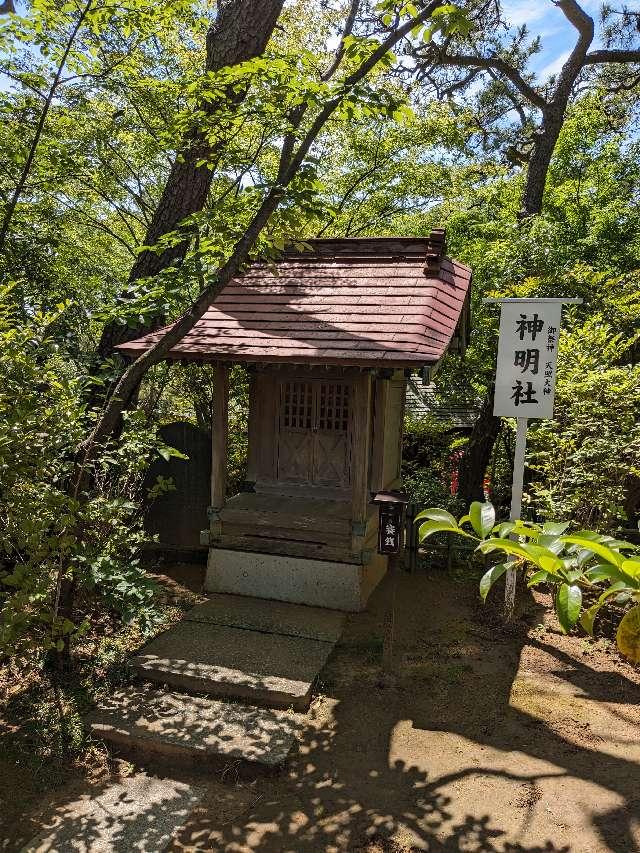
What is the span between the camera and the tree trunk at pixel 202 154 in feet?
25.7

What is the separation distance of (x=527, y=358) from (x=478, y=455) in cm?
441

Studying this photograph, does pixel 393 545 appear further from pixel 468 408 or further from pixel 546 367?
pixel 468 408

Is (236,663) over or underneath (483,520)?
underneath

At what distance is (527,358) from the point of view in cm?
755

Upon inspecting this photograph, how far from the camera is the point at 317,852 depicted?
4.20 m

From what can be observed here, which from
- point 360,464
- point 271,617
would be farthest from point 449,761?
point 360,464

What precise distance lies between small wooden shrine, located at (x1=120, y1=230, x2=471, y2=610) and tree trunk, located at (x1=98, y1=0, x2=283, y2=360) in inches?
34.9

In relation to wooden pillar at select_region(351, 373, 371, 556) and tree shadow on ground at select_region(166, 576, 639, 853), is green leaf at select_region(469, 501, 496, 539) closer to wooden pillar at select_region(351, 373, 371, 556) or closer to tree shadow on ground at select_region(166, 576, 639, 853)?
tree shadow on ground at select_region(166, 576, 639, 853)

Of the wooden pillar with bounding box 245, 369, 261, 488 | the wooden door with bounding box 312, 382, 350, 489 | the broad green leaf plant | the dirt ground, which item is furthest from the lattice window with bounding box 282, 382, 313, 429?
the broad green leaf plant

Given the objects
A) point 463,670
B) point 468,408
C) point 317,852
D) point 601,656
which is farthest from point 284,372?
point 468,408

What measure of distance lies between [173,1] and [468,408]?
14.6 metres

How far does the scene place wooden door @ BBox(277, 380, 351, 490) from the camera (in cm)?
911

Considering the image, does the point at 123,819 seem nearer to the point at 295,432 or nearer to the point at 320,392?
the point at 295,432

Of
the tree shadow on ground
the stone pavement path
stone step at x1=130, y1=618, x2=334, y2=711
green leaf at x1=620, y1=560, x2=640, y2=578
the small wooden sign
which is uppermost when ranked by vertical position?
green leaf at x1=620, y1=560, x2=640, y2=578
